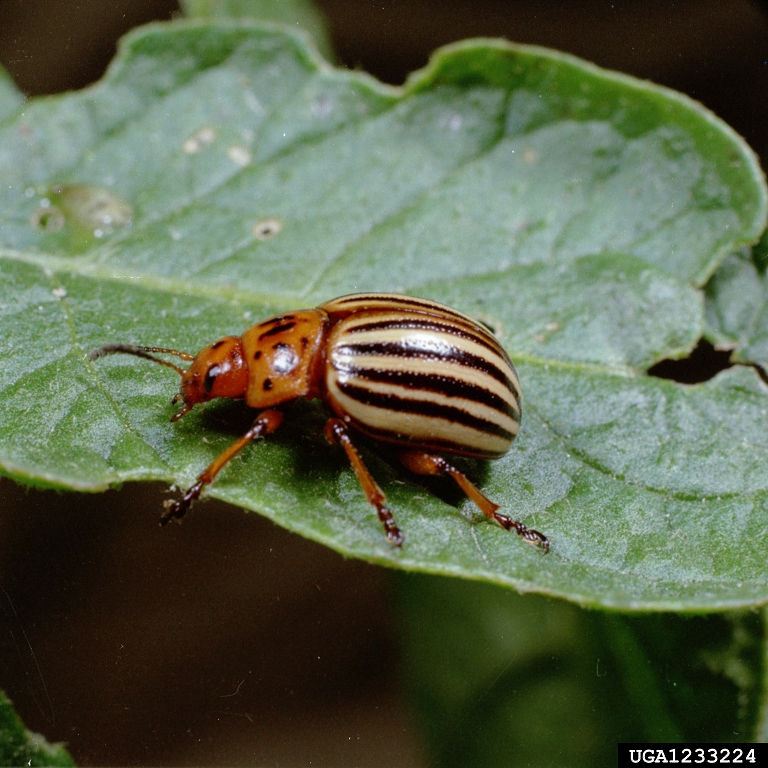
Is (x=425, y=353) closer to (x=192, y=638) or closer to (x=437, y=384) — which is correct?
(x=437, y=384)

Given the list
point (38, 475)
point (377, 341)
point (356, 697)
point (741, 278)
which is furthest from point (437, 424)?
point (741, 278)

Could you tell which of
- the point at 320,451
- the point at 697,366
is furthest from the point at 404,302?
the point at 697,366

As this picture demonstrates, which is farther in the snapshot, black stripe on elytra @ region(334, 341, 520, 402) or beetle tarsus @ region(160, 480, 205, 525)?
black stripe on elytra @ region(334, 341, 520, 402)

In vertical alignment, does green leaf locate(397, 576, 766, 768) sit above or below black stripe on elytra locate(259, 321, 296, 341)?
below

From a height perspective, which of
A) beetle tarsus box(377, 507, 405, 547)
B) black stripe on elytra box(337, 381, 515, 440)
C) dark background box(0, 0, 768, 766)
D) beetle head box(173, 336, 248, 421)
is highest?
beetle head box(173, 336, 248, 421)

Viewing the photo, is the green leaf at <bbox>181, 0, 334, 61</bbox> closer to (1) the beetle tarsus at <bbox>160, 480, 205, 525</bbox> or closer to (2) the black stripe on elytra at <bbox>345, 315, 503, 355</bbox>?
(2) the black stripe on elytra at <bbox>345, 315, 503, 355</bbox>

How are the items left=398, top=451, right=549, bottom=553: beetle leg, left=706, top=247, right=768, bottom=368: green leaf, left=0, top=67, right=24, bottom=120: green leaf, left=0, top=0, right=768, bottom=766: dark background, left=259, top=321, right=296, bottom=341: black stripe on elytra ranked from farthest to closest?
left=0, top=67, right=24, bottom=120: green leaf, left=706, top=247, right=768, bottom=368: green leaf, left=0, top=0, right=768, bottom=766: dark background, left=259, top=321, right=296, bottom=341: black stripe on elytra, left=398, top=451, right=549, bottom=553: beetle leg

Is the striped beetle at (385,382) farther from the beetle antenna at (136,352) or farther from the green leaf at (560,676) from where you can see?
the green leaf at (560,676)

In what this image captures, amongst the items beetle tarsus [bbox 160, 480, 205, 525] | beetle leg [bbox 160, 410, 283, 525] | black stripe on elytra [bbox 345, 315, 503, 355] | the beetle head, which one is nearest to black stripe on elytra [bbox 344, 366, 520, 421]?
black stripe on elytra [bbox 345, 315, 503, 355]
